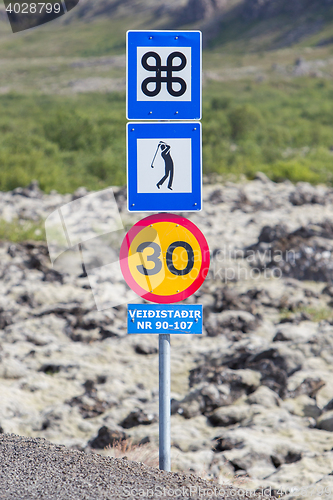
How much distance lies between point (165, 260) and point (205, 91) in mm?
38114

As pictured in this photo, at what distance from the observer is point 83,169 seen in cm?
1551

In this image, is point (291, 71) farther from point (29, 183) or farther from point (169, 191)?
point (169, 191)

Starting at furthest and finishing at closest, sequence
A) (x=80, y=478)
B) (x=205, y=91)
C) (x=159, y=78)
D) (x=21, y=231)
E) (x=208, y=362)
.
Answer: (x=205, y=91), (x=21, y=231), (x=208, y=362), (x=159, y=78), (x=80, y=478)

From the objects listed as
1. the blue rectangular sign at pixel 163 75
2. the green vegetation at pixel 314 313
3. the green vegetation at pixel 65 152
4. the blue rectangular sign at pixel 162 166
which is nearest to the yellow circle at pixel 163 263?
the blue rectangular sign at pixel 162 166

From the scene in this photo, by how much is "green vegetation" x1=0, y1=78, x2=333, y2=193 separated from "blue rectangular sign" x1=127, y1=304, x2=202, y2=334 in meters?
11.3

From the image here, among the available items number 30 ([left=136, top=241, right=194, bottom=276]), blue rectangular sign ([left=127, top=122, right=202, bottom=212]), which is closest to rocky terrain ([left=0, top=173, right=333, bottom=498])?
number 30 ([left=136, top=241, right=194, bottom=276])

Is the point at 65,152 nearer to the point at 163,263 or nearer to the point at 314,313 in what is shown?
the point at 314,313

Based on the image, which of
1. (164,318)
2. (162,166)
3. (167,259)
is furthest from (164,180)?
(164,318)

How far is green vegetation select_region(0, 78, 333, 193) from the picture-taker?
1422 centimetres

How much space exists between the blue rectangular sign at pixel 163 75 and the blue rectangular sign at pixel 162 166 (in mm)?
74

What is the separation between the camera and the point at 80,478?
7.33 ft

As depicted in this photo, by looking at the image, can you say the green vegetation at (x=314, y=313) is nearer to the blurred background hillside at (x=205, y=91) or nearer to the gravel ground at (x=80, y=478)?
the gravel ground at (x=80, y=478)

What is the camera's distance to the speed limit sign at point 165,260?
2.52m

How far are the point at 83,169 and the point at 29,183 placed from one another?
261cm
